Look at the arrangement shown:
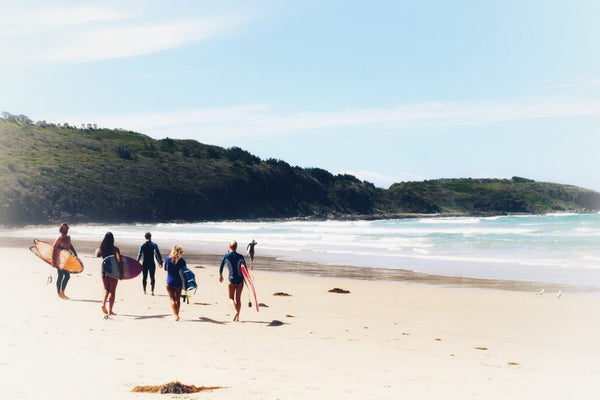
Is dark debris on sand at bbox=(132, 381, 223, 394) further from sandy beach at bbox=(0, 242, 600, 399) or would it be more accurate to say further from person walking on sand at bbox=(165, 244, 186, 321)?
person walking on sand at bbox=(165, 244, 186, 321)

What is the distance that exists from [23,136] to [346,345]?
114 m

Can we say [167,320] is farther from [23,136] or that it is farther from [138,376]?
[23,136]

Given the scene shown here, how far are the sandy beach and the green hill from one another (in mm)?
70737

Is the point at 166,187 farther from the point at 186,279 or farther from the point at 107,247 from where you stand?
the point at 186,279

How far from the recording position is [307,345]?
32.6 feet

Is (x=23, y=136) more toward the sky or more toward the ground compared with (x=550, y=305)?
more toward the sky

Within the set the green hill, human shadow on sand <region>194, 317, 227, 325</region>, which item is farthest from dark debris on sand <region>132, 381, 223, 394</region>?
the green hill

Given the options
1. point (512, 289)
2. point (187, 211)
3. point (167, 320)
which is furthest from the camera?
point (187, 211)

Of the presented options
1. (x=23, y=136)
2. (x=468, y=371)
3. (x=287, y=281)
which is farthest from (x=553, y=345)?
(x=23, y=136)

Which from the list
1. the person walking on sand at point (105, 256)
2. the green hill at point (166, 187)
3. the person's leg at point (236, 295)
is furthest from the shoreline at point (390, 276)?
the green hill at point (166, 187)

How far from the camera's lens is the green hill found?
89.9 meters

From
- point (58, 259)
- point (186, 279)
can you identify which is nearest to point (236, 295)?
point (186, 279)

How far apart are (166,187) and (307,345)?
99478 mm

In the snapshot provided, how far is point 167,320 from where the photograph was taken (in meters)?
12.0
